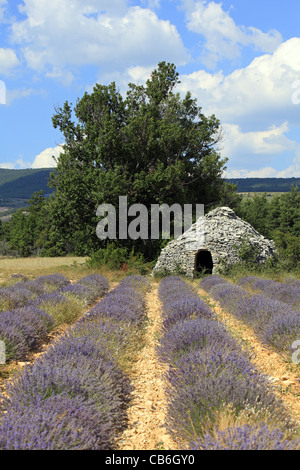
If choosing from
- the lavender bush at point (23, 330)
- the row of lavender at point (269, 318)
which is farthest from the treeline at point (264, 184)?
the lavender bush at point (23, 330)

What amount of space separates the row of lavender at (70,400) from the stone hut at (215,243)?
1136cm

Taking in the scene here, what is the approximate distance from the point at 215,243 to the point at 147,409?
12513 mm

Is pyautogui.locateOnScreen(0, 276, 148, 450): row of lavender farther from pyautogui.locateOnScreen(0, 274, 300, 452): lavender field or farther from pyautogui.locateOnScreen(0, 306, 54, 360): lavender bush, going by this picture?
pyautogui.locateOnScreen(0, 306, 54, 360): lavender bush

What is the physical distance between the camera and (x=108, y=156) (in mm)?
20344

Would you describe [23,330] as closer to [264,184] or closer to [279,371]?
[279,371]

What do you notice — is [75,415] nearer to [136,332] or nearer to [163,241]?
[136,332]

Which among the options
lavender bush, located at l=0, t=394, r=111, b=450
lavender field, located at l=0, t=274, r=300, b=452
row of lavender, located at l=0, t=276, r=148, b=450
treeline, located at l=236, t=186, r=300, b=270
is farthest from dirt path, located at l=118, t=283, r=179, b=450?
treeline, located at l=236, t=186, r=300, b=270

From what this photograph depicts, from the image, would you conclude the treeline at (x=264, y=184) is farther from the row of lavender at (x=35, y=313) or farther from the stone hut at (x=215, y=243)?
the row of lavender at (x=35, y=313)

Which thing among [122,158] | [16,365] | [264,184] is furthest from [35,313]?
[264,184]

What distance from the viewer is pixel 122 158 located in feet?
67.9

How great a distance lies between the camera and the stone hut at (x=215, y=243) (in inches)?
609

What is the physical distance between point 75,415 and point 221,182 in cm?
2522
